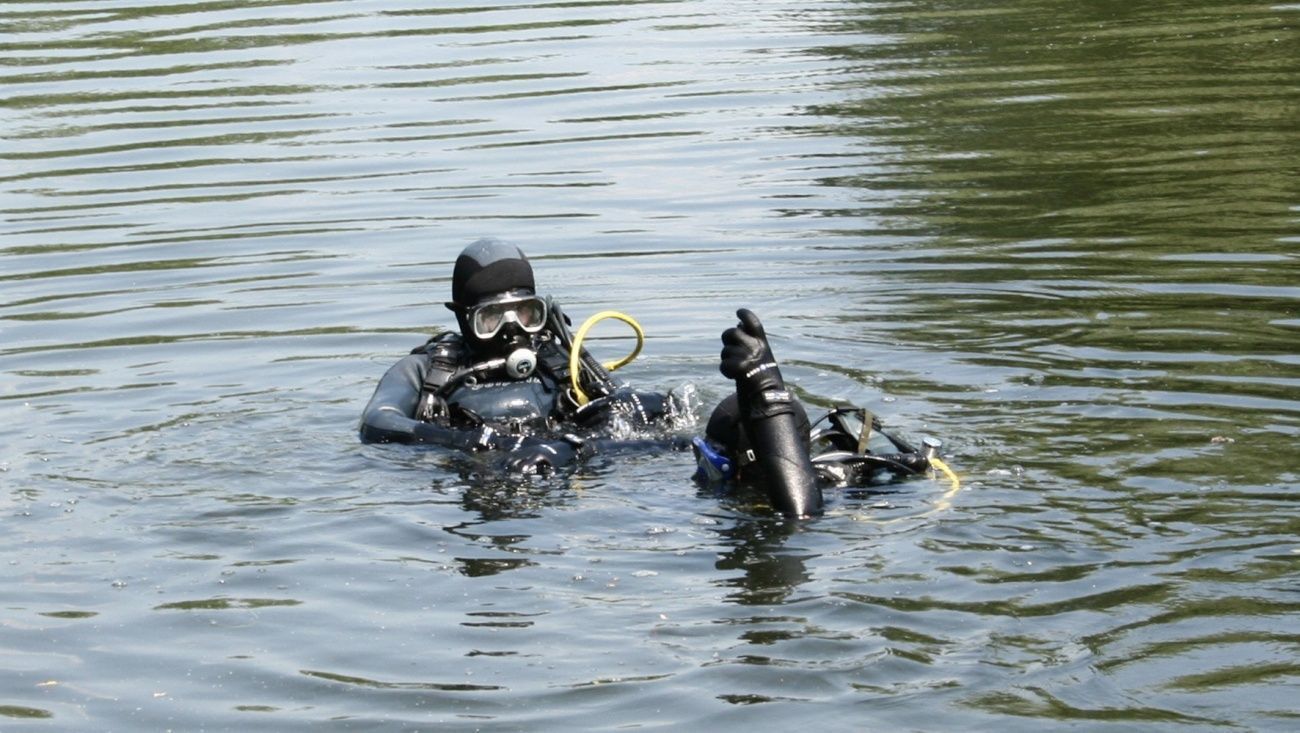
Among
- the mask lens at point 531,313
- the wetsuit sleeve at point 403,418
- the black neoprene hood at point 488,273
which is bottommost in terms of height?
the wetsuit sleeve at point 403,418

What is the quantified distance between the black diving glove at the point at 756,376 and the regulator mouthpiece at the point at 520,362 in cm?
140

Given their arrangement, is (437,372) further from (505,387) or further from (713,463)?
(713,463)

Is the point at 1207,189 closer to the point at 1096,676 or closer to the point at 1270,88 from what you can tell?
the point at 1270,88

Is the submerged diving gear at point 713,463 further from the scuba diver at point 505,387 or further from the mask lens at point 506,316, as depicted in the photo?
the mask lens at point 506,316

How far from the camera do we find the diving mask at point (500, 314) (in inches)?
342

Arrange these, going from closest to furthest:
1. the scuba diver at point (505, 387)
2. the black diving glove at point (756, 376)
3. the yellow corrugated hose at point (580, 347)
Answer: the black diving glove at point (756, 376) → the yellow corrugated hose at point (580, 347) → the scuba diver at point (505, 387)

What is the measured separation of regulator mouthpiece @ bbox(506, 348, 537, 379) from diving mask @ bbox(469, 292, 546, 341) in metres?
0.12

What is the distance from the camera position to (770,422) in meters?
7.43

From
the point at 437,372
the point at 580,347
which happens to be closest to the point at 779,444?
the point at 580,347

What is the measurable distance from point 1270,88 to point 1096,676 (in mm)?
11364

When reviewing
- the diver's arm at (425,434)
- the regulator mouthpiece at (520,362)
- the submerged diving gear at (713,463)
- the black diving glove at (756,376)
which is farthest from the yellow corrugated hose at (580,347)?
the black diving glove at (756,376)

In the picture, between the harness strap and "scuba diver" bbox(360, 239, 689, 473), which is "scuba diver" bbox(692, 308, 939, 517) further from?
the harness strap

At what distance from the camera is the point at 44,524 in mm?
7883

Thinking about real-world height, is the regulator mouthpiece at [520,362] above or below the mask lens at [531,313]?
below
